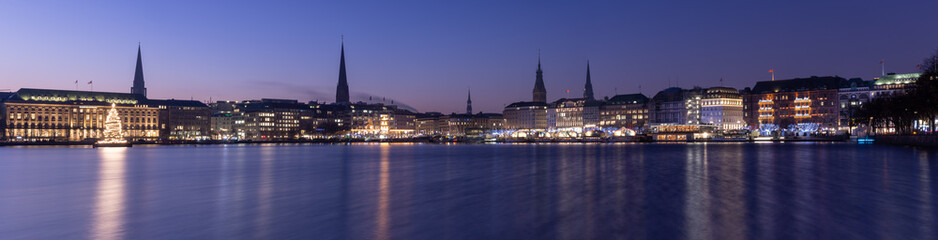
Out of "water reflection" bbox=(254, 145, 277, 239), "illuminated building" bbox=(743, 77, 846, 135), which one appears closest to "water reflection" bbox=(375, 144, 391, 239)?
"water reflection" bbox=(254, 145, 277, 239)

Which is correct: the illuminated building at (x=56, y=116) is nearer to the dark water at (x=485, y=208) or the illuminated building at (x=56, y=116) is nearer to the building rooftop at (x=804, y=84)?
the dark water at (x=485, y=208)

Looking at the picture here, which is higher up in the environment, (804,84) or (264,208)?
(804,84)

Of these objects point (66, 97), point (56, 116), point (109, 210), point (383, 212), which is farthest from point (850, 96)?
point (66, 97)

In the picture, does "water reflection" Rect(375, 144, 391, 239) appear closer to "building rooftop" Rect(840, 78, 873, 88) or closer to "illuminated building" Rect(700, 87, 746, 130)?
"building rooftop" Rect(840, 78, 873, 88)

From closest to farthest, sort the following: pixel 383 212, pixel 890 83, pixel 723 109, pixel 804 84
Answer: pixel 383 212 → pixel 890 83 → pixel 804 84 → pixel 723 109

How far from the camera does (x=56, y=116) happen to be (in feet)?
552

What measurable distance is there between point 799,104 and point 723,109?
2030 centimetres

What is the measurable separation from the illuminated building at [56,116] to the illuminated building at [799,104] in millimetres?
174270

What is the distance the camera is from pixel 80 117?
6757 inches

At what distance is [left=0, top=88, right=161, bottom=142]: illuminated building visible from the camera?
163375mm

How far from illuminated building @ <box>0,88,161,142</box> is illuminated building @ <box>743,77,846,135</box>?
17427 centimetres

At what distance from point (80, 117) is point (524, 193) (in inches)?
7261

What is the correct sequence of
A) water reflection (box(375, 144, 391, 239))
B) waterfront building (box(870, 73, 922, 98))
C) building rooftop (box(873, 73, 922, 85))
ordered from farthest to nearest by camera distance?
1. building rooftop (box(873, 73, 922, 85))
2. waterfront building (box(870, 73, 922, 98))
3. water reflection (box(375, 144, 391, 239))

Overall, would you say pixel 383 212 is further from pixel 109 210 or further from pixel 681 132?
pixel 681 132
